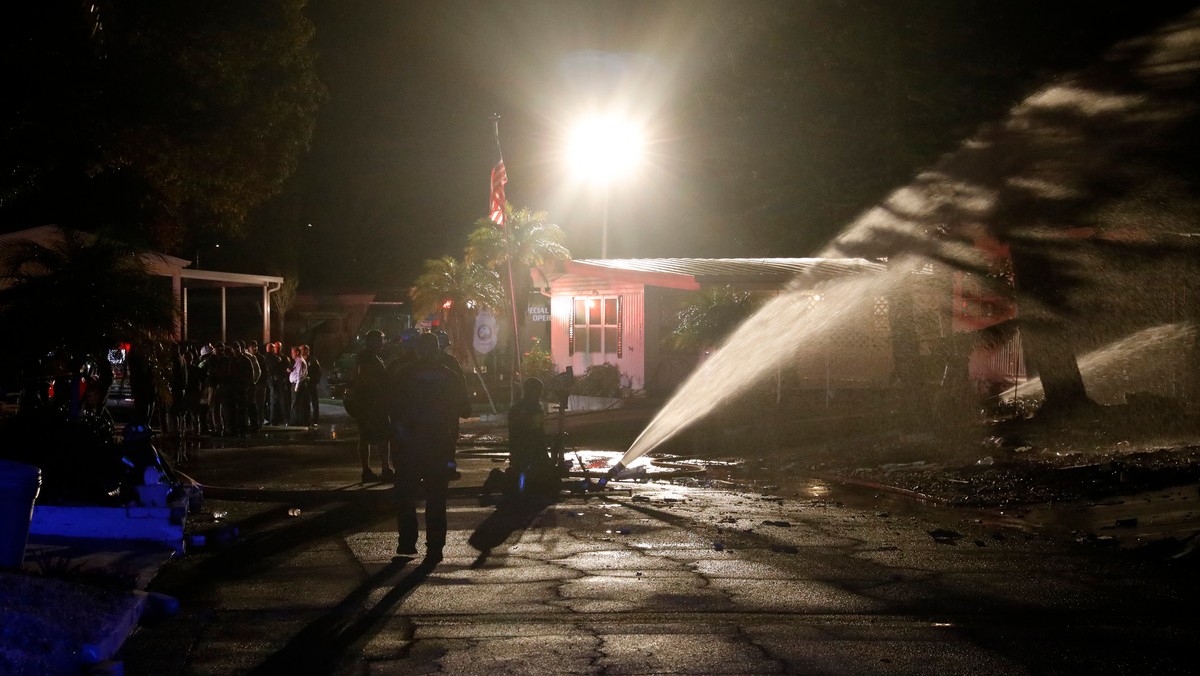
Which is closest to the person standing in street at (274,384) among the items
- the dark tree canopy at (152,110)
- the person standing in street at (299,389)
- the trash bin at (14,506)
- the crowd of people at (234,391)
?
the crowd of people at (234,391)

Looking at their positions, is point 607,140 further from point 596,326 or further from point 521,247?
point 521,247

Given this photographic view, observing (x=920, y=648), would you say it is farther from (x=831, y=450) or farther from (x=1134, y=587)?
(x=831, y=450)

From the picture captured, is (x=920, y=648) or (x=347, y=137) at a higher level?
(x=347, y=137)

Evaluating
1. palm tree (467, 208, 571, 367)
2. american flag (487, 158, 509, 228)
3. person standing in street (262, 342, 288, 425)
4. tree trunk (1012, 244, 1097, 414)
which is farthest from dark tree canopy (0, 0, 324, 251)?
tree trunk (1012, 244, 1097, 414)

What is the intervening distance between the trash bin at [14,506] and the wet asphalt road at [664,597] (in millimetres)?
846

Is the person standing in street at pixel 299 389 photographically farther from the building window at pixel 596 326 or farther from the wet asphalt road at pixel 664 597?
the wet asphalt road at pixel 664 597

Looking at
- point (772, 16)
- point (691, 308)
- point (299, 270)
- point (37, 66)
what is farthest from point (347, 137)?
point (772, 16)

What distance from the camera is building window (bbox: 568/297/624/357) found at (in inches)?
1208

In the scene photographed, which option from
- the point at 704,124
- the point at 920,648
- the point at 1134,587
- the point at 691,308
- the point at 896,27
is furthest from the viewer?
the point at 691,308

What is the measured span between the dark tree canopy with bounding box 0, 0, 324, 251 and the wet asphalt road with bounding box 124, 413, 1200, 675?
26.6 ft

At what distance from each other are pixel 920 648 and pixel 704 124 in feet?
45.6

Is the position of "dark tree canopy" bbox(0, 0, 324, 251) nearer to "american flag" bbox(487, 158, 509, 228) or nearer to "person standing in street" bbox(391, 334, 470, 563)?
"american flag" bbox(487, 158, 509, 228)

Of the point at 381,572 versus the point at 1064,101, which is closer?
the point at 381,572

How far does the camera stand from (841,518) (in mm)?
11805
